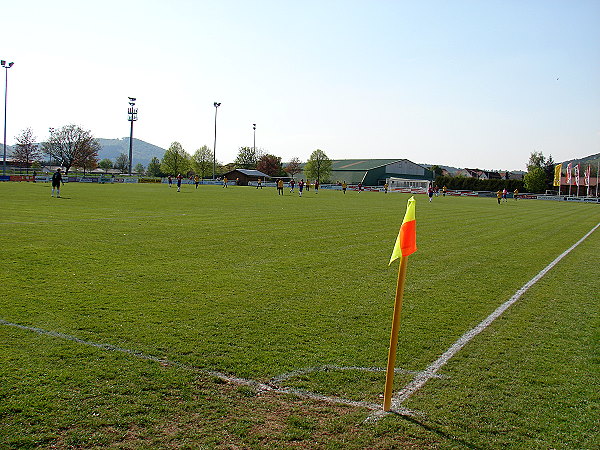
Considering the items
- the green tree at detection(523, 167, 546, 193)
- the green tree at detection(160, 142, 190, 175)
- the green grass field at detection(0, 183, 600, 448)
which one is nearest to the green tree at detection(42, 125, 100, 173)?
the green tree at detection(160, 142, 190, 175)

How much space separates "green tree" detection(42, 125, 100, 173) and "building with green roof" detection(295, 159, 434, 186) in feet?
178

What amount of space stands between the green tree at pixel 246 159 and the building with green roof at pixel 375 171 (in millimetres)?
14889

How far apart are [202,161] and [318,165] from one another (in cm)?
3069

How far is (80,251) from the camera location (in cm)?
1174

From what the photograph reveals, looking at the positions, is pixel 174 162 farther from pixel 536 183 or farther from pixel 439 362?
pixel 439 362

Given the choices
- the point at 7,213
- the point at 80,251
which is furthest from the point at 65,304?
the point at 7,213

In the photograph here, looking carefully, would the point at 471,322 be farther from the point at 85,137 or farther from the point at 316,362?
the point at 85,137

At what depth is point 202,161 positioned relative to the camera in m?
134

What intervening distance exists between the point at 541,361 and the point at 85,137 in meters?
125

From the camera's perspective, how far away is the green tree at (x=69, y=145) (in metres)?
116

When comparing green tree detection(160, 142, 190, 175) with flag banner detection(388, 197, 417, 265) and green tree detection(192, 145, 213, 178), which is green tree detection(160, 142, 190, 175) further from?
flag banner detection(388, 197, 417, 265)

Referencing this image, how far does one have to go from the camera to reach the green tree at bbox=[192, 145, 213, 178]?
133250 millimetres

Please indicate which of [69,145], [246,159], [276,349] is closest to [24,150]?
[69,145]

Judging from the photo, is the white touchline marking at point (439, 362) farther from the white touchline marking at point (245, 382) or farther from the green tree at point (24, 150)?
the green tree at point (24, 150)
